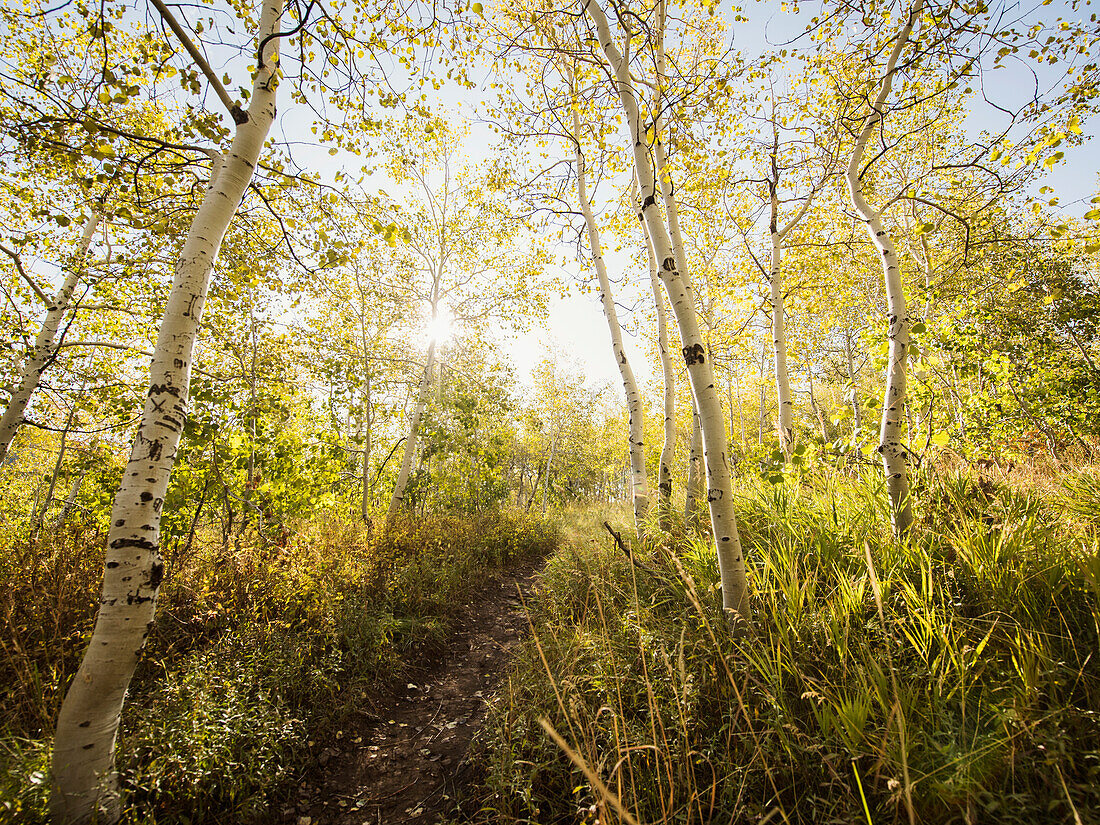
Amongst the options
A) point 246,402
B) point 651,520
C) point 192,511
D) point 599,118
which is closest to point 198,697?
point 192,511

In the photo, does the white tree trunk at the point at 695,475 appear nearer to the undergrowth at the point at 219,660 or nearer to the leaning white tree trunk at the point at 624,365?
the leaning white tree trunk at the point at 624,365

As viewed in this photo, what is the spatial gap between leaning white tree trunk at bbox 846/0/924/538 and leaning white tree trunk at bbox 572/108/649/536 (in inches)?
140

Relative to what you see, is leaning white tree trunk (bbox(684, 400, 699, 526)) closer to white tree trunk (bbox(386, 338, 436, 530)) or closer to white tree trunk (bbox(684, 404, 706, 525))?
white tree trunk (bbox(684, 404, 706, 525))

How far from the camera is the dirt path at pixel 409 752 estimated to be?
2.75 metres

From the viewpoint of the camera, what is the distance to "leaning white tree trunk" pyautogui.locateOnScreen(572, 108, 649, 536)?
6.77 metres

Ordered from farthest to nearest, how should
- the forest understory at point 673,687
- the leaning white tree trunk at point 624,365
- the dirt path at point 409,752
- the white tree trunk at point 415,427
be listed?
the white tree trunk at point 415,427 → the leaning white tree trunk at point 624,365 → the dirt path at point 409,752 → the forest understory at point 673,687

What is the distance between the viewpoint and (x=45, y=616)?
3223 mm

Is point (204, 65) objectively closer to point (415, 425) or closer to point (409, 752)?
point (409, 752)

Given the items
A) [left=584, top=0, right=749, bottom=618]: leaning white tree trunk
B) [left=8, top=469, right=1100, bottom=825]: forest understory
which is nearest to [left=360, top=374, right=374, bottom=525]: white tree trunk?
[left=8, top=469, right=1100, bottom=825]: forest understory

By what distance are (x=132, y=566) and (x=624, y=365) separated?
6652 millimetres

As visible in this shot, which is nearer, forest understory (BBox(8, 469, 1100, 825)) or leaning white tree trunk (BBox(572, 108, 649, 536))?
forest understory (BBox(8, 469, 1100, 825))

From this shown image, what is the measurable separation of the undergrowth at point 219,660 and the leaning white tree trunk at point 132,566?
158 millimetres

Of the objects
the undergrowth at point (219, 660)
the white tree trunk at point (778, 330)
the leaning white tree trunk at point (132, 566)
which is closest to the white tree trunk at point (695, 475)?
the white tree trunk at point (778, 330)

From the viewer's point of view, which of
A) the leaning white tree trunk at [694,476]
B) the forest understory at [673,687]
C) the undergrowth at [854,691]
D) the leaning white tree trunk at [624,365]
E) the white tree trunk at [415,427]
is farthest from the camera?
the white tree trunk at [415,427]
